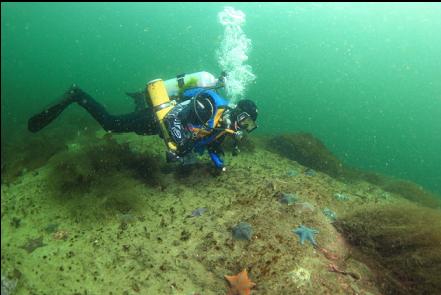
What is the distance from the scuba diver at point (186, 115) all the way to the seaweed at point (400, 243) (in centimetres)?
340

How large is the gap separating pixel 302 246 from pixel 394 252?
6.17 feet

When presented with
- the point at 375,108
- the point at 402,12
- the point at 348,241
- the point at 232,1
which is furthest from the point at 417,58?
the point at 348,241

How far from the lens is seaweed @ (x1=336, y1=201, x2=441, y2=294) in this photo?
17.6ft

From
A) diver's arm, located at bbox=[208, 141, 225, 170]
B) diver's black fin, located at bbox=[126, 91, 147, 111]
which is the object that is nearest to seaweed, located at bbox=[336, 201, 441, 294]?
diver's arm, located at bbox=[208, 141, 225, 170]

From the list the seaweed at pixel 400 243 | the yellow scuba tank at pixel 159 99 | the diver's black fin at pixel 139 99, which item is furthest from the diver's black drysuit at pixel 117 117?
the seaweed at pixel 400 243

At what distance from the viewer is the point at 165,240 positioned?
588 centimetres

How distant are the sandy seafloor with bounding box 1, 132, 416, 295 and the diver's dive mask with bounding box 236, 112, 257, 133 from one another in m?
1.79

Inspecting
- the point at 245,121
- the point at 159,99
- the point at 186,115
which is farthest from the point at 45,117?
the point at 245,121

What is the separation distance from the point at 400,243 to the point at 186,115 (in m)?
5.23

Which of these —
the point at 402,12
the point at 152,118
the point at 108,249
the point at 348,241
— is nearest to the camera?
the point at 108,249

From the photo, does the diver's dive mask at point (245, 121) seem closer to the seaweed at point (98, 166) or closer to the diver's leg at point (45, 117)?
the seaweed at point (98, 166)

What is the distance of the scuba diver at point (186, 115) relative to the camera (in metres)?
6.55

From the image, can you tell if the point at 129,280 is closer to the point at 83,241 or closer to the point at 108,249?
the point at 108,249

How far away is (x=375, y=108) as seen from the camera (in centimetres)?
12056
